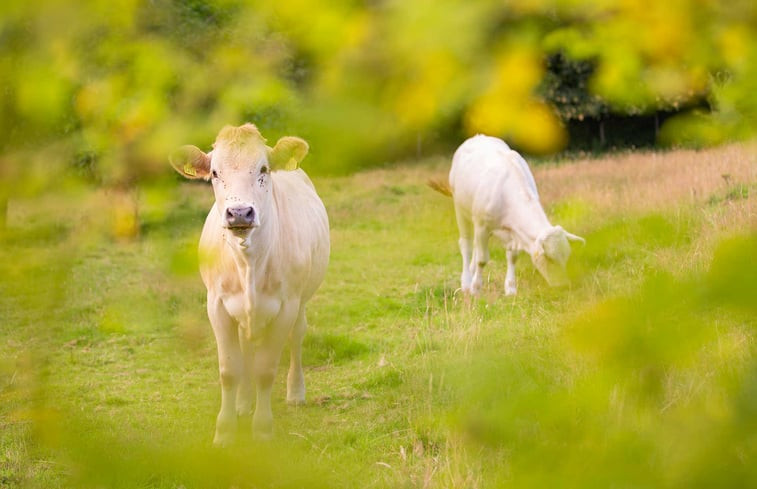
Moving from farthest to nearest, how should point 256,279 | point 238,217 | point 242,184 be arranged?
point 256,279 → point 242,184 → point 238,217

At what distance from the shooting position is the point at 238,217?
419 centimetres

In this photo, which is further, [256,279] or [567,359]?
[256,279]

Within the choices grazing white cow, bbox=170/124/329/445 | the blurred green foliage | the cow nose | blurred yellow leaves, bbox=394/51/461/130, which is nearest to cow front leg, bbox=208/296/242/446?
grazing white cow, bbox=170/124/329/445

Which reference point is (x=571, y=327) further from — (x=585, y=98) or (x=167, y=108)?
(x=167, y=108)

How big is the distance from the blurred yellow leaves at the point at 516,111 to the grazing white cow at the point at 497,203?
7.31 metres

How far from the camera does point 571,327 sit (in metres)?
1.13

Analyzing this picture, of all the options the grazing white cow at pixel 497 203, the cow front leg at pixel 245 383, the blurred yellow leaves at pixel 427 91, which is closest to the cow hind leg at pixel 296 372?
the cow front leg at pixel 245 383

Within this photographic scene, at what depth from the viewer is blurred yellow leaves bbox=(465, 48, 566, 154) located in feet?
3.97

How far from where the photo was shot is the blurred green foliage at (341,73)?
1254 millimetres

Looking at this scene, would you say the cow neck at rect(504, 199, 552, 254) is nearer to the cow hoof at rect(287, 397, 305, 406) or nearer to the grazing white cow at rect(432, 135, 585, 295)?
the grazing white cow at rect(432, 135, 585, 295)

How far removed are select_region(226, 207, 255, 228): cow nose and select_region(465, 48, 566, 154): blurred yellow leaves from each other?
118 inches

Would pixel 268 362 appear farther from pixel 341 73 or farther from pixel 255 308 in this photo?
pixel 341 73

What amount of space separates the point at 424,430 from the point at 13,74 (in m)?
3.56

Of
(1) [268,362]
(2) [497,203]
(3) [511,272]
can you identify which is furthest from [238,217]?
(3) [511,272]
